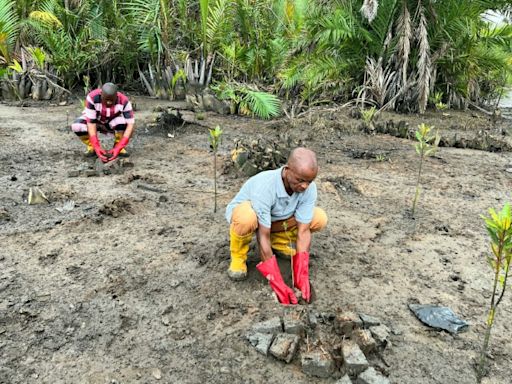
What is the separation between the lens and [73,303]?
2572 mm

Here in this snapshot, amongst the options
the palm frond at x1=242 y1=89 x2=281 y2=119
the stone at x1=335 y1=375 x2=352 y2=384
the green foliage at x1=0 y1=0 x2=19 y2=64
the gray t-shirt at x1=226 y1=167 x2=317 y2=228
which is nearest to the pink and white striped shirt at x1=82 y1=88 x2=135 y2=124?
the palm frond at x1=242 y1=89 x2=281 y2=119

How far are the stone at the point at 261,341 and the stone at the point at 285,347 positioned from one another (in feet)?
0.11

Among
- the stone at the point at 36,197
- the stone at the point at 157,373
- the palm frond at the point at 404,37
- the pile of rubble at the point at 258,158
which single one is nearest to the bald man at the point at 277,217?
the stone at the point at 157,373

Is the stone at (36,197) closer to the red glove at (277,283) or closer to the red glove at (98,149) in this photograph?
the red glove at (98,149)

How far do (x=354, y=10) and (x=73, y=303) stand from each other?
779 cm

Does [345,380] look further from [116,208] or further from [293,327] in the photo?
[116,208]

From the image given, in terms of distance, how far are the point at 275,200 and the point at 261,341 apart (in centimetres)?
85

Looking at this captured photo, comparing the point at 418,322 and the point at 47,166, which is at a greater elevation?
the point at 47,166

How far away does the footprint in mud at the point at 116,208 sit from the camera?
3.74 m

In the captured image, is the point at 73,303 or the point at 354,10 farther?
the point at 354,10

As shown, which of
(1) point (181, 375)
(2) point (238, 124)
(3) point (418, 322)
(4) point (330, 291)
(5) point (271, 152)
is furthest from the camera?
(2) point (238, 124)

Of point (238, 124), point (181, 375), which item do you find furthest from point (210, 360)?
point (238, 124)

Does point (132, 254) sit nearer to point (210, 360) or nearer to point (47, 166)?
point (210, 360)

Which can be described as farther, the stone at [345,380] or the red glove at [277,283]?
the red glove at [277,283]
